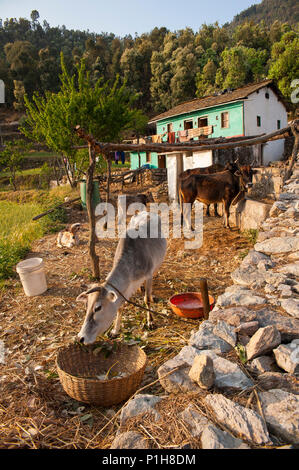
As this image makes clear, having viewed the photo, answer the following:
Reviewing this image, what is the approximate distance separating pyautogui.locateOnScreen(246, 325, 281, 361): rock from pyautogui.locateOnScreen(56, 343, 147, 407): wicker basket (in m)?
1.15

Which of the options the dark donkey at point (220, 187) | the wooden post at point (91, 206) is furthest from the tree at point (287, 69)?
the wooden post at point (91, 206)

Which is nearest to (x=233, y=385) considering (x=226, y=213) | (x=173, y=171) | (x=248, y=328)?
(x=248, y=328)

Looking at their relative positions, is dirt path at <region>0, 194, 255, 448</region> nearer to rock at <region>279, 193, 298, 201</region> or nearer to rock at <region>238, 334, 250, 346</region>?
rock at <region>238, 334, 250, 346</region>

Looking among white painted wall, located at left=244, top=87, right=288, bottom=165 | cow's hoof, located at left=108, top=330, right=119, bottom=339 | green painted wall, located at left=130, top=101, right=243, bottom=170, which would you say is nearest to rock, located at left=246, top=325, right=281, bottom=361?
cow's hoof, located at left=108, top=330, right=119, bottom=339

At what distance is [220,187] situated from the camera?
10680 mm

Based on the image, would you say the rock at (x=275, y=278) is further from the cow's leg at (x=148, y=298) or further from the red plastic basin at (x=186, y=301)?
the cow's leg at (x=148, y=298)

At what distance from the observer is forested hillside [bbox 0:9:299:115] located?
3862 centimetres

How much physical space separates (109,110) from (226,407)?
16592 millimetres

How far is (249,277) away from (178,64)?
48831mm

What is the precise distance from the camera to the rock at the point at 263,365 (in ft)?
10.5

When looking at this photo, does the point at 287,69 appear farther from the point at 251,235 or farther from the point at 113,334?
the point at 113,334

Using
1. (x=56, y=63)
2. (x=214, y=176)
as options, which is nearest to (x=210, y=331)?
(x=214, y=176)

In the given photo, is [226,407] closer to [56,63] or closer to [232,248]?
[232,248]

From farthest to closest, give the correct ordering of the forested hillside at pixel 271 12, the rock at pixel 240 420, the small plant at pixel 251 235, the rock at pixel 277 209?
the forested hillside at pixel 271 12 → the small plant at pixel 251 235 → the rock at pixel 277 209 → the rock at pixel 240 420
